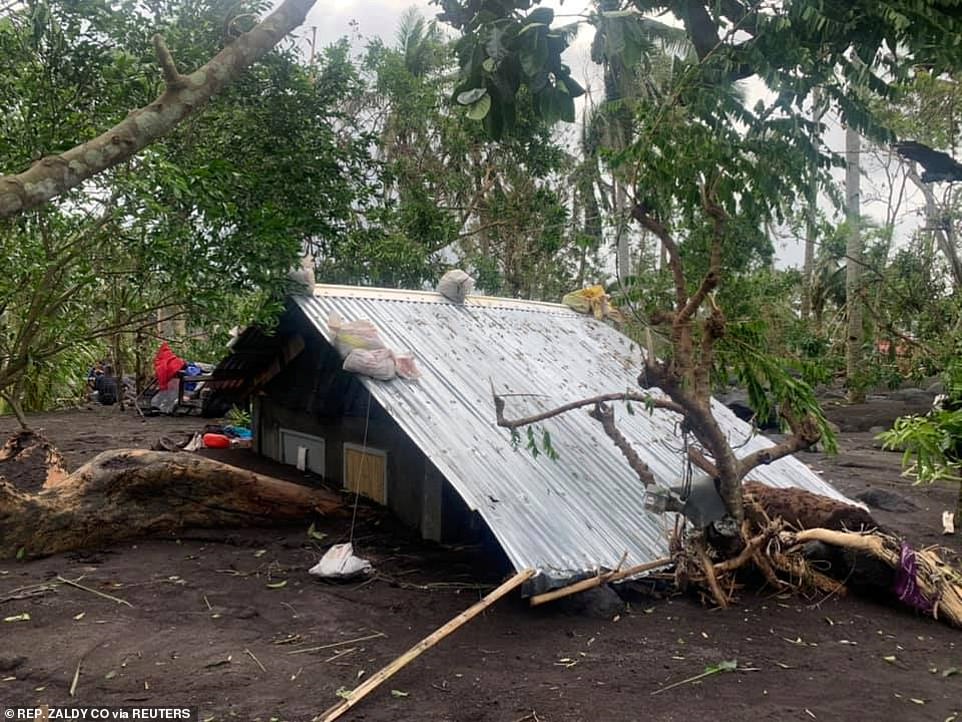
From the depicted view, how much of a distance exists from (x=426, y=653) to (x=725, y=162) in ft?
13.8

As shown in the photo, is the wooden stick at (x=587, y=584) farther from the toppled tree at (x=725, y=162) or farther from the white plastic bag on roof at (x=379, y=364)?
the white plastic bag on roof at (x=379, y=364)

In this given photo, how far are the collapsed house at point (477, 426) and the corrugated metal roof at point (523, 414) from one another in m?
0.02

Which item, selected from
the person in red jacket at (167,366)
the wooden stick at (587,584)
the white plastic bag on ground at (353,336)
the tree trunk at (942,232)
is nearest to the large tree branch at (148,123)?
the white plastic bag on ground at (353,336)

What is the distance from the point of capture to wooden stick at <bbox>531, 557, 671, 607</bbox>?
5.26 m

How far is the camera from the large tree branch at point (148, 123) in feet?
9.98

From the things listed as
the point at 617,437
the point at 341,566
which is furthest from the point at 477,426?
the point at 341,566

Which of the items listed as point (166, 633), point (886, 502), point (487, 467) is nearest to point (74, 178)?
point (166, 633)

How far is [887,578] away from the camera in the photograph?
6129 millimetres

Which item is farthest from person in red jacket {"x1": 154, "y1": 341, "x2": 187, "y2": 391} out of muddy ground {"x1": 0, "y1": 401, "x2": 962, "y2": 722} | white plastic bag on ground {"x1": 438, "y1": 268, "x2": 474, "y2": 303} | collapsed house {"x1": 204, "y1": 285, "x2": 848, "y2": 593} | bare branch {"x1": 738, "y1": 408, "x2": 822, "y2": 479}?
bare branch {"x1": 738, "y1": 408, "x2": 822, "y2": 479}

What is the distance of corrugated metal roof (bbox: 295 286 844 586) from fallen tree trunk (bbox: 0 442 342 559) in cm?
197

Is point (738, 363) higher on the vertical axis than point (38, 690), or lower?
higher

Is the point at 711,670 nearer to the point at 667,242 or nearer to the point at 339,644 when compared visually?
the point at 339,644

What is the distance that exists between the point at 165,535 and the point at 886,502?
945 cm

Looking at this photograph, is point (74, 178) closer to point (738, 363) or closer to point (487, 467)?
point (487, 467)
